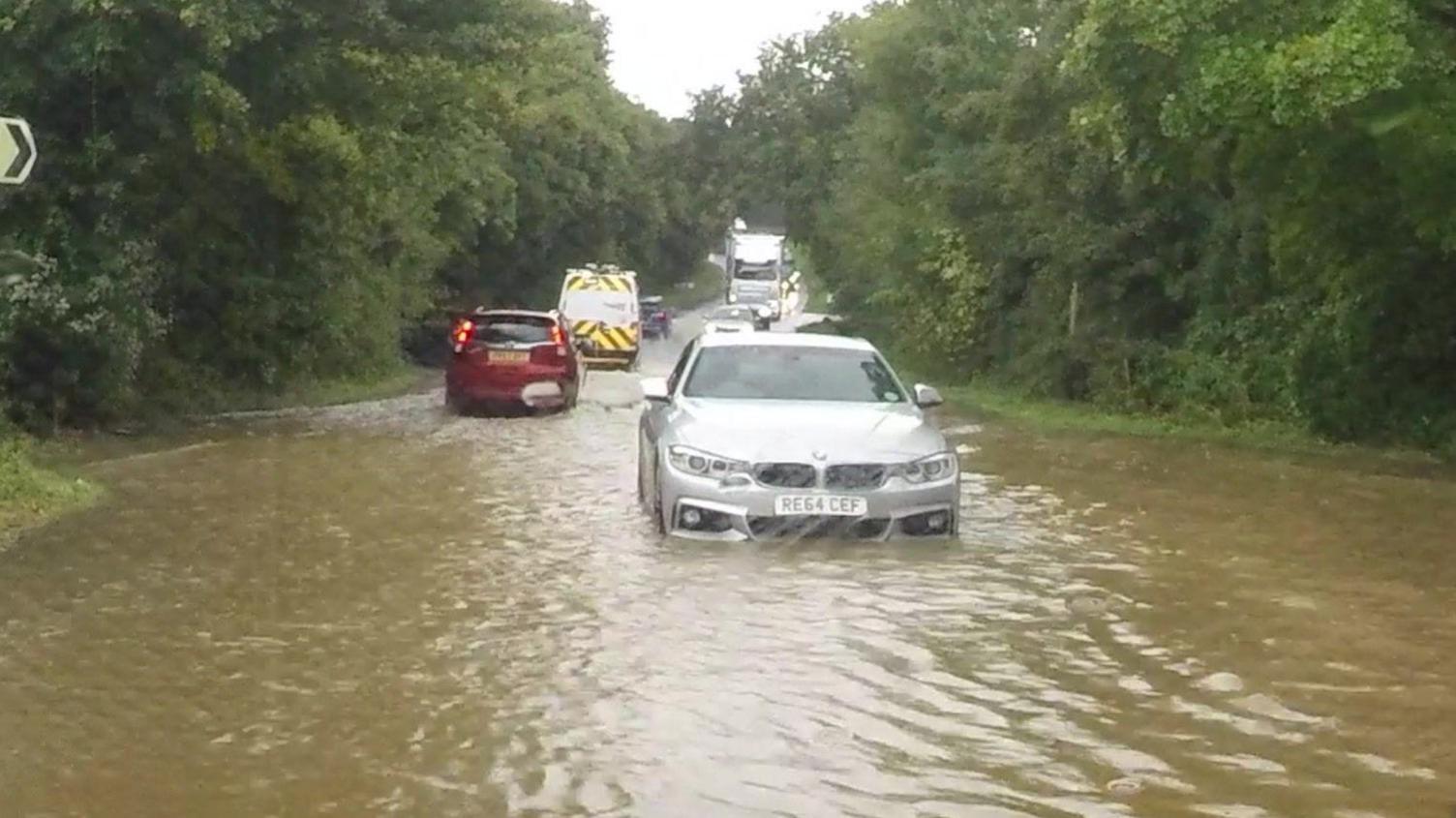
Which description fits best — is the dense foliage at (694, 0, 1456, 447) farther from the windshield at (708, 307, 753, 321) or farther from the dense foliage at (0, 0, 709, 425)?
the windshield at (708, 307, 753, 321)

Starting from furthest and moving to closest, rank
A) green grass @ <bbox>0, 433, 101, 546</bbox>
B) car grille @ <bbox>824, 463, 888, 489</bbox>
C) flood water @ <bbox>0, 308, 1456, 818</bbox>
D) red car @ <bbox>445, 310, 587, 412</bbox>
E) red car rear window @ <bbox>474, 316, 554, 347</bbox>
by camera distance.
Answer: red car rear window @ <bbox>474, 316, 554, 347</bbox>, red car @ <bbox>445, 310, 587, 412</bbox>, green grass @ <bbox>0, 433, 101, 546</bbox>, car grille @ <bbox>824, 463, 888, 489</bbox>, flood water @ <bbox>0, 308, 1456, 818</bbox>

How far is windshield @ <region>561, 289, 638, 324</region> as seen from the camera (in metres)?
46.5

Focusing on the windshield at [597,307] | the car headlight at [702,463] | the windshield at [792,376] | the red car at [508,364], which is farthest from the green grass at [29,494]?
the windshield at [597,307]

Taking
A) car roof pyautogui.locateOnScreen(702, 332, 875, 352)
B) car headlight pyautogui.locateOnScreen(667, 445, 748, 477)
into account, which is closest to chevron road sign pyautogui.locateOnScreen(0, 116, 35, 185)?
car headlight pyautogui.locateOnScreen(667, 445, 748, 477)

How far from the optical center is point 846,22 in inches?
2530

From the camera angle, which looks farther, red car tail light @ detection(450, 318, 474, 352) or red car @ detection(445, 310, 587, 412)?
red car tail light @ detection(450, 318, 474, 352)

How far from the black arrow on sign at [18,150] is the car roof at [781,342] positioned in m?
6.09

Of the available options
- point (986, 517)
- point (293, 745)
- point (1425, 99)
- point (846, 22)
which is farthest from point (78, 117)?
point (846, 22)

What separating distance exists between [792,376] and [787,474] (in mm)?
A: 1960

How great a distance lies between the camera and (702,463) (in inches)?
521

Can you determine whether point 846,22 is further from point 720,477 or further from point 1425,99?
point 720,477

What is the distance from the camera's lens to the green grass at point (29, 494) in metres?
14.9

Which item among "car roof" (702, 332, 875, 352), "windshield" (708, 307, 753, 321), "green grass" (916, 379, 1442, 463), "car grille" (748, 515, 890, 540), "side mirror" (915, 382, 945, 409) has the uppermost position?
"car roof" (702, 332, 875, 352)

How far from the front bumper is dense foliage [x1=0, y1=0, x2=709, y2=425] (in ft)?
14.9
